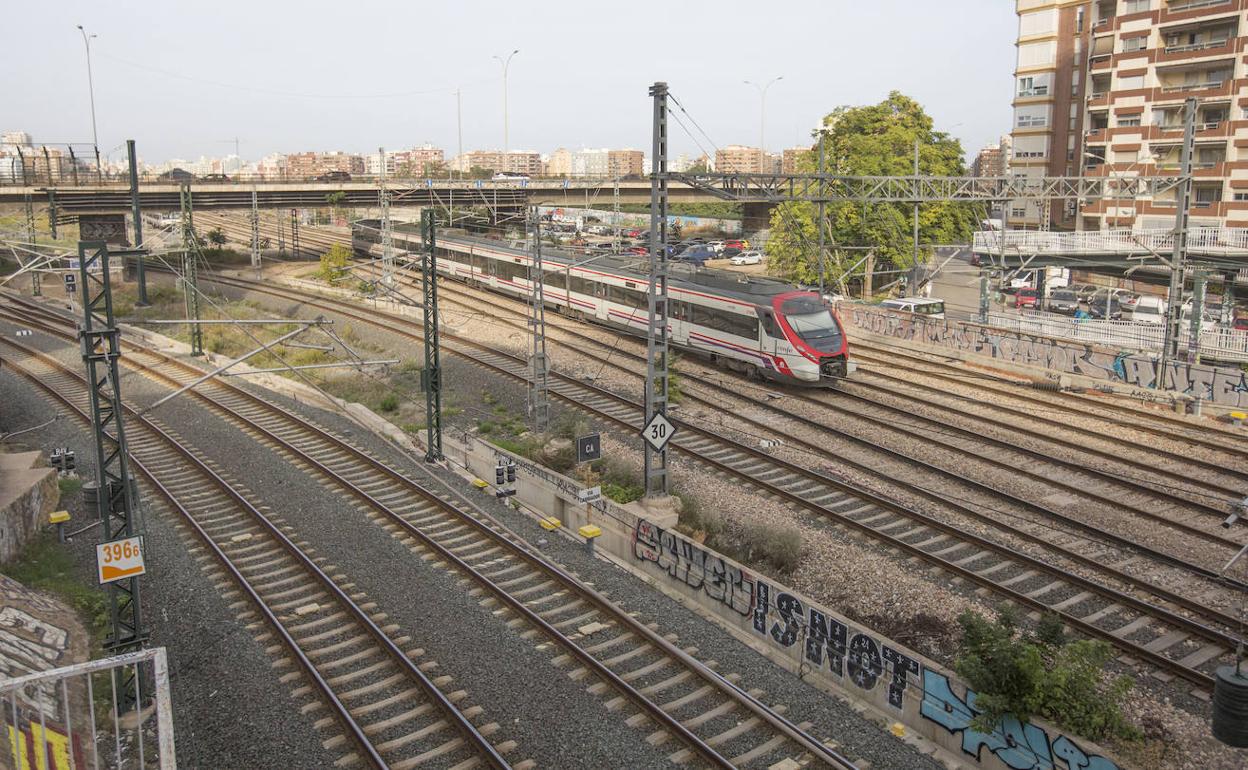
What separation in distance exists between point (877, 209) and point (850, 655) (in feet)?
107

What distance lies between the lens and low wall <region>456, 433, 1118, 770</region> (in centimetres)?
950

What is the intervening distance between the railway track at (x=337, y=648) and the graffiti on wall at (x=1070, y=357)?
2162 centimetres

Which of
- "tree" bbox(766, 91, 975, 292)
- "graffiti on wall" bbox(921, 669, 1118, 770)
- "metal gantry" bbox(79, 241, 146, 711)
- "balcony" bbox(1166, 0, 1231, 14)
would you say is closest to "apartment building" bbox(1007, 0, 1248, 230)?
"balcony" bbox(1166, 0, 1231, 14)

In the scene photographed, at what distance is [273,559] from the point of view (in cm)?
1549

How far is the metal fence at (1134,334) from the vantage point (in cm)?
2819

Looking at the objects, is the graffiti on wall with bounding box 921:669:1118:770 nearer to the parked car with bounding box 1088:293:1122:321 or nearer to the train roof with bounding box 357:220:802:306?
the train roof with bounding box 357:220:802:306

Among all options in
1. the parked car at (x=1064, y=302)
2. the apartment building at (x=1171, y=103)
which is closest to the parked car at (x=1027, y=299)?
the parked car at (x=1064, y=302)

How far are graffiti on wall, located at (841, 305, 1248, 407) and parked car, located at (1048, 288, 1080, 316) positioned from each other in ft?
44.4

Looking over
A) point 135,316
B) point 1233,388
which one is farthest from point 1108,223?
point 135,316

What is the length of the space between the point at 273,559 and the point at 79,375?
18.6 metres

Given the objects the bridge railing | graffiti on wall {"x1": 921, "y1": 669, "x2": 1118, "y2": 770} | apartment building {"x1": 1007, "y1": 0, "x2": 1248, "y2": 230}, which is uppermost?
apartment building {"x1": 1007, "y1": 0, "x2": 1248, "y2": 230}

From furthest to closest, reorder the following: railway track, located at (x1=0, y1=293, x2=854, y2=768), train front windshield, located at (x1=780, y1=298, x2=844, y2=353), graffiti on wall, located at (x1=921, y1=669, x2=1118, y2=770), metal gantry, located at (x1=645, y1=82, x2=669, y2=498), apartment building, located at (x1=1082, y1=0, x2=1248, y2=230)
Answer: apartment building, located at (x1=1082, y1=0, x2=1248, y2=230)
train front windshield, located at (x1=780, y1=298, x2=844, y2=353)
metal gantry, located at (x1=645, y1=82, x2=669, y2=498)
railway track, located at (x1=0, y1=293, x2=854, y2=768)
graffiti on wall, located at (x1=921, y1=669, x2=1118, y2=770)

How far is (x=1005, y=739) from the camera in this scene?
9.59 meters

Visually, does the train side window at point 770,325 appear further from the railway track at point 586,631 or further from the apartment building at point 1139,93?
the apartment building at point 1139,93
